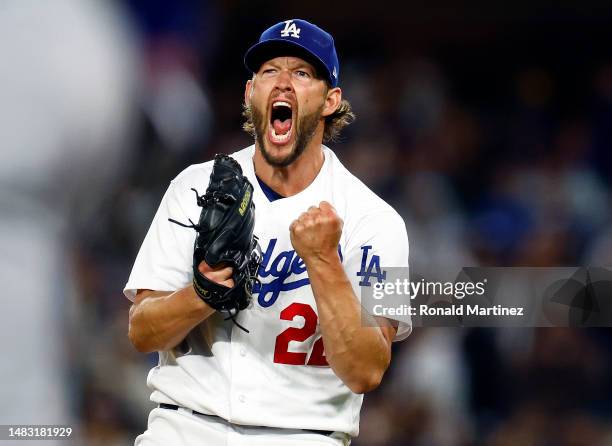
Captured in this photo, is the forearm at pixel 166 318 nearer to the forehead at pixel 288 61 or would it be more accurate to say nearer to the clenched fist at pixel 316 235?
the clenched fist at pixel 316 235

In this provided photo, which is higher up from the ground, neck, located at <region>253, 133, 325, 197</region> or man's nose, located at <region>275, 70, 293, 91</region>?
man's nose, located at <region>275, 70, 293, 91</region>

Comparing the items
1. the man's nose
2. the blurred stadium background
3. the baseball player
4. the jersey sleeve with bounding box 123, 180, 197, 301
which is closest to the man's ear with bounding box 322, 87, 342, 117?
the baseball player

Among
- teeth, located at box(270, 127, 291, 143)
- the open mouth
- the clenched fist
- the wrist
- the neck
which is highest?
the open mouth

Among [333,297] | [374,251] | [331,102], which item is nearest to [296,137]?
[331,102]

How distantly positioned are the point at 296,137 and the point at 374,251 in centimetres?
33

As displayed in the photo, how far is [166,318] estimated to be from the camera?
1.88 metres

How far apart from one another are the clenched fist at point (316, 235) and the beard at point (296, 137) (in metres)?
0.32

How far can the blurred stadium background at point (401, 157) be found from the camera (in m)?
3.43

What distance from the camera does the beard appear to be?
2.15m

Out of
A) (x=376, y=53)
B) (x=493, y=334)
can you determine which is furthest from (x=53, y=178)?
(x=376, y=53)

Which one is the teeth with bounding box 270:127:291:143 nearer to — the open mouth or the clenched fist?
the open mouth

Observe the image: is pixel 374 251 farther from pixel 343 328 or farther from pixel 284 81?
pixel 284 81

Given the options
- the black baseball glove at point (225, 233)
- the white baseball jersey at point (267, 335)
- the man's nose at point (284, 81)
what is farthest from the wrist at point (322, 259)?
the man's nose at point (284, 81)

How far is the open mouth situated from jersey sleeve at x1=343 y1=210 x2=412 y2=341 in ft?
0.89
